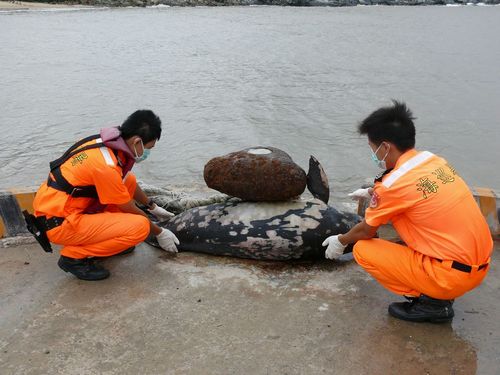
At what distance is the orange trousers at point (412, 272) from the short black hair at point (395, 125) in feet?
2.30

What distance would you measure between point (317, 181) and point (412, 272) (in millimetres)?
1795

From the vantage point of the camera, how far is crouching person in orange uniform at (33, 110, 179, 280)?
13.0 feet

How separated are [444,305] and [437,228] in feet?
1.85

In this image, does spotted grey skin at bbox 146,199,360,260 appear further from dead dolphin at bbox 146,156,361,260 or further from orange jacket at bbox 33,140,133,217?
orange jacket at bbox 33,140,133,217

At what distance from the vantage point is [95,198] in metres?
4.20

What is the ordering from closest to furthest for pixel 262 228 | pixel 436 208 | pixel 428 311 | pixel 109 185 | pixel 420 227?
pixel 436 208 → pixel 420 227 → pixel 428 311 → pixel 109 185 → pixel 262 228

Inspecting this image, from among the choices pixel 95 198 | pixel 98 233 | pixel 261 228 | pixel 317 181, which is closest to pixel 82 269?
pixel 98 233

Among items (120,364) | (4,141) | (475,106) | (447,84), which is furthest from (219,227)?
(447,84)

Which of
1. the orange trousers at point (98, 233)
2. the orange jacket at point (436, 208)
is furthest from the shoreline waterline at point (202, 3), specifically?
the orange jacket at point (436, 208)

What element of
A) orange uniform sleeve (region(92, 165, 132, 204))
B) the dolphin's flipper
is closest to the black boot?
→ the dolphin's flipper

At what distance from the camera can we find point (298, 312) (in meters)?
3.66

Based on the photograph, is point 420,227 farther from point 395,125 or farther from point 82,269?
point 82,269

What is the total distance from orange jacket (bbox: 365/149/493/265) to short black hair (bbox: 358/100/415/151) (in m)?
0.12

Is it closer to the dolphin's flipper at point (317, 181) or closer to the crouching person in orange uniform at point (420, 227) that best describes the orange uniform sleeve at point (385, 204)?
the crouching person in orange uniform at point (420, 227)
